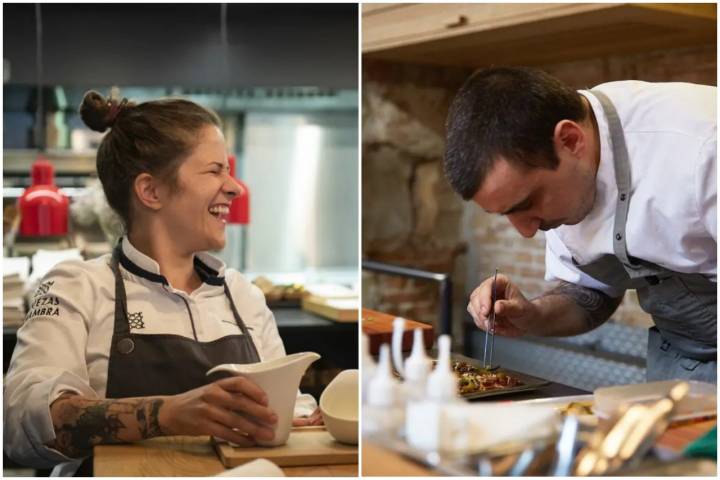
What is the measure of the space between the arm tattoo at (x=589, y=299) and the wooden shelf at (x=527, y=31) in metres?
0.86

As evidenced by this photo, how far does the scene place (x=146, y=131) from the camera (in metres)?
1.57

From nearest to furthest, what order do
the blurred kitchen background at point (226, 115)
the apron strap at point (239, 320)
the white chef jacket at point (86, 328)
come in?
the white chef jacket at point (86, 328) → the apron strap at point (239, 320) → the blurred kitchen background at point (226, 115)

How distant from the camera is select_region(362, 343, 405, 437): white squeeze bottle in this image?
4.10 feet

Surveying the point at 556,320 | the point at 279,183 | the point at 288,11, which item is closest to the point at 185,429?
the point at 556,320

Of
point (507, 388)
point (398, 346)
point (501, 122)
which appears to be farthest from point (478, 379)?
point (501, 122)

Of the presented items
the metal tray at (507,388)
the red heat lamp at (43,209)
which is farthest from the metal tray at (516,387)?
the red heat lamp at (43,209)

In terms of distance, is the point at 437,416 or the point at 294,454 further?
the point at 294,454

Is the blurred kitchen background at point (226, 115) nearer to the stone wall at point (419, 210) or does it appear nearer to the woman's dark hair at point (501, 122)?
the stone wall at point (419, 210)

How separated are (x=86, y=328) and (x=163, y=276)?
16 cm

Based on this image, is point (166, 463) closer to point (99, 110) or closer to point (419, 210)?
point (99, 110)

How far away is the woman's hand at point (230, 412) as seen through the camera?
1319 mm

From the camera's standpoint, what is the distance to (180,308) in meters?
1.57

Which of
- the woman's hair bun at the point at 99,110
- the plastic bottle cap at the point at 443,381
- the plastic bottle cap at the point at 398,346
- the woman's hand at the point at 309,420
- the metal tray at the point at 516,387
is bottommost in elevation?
the woman's hand at the point at 309,420

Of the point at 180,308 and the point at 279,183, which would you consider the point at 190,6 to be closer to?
the point at 279,183
